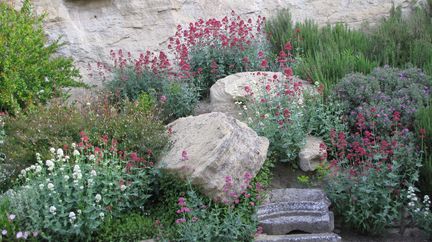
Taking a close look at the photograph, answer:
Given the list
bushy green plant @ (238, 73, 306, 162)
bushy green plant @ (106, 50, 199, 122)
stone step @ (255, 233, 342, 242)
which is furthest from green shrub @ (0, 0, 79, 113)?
stone step @ (255, 233, 342, 242)

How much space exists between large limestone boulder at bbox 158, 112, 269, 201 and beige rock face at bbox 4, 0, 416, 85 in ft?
10.6

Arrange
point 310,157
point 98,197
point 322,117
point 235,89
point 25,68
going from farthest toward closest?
point 25,68, point 235,89, point 322,117, point 310,157, point 98,197

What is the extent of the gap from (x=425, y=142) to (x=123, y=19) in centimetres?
490

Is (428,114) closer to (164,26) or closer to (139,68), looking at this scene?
(139,68)

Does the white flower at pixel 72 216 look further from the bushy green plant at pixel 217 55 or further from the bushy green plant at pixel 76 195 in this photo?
the bushy green plant at pixel 217 55

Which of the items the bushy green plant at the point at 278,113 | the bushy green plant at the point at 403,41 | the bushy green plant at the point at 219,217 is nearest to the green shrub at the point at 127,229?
the bushy green plant at the point at 219,217

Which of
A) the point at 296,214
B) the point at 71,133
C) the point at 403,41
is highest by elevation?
the point at 71,133

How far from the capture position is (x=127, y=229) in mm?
5281

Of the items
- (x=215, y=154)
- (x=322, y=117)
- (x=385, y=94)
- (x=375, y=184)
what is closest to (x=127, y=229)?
(x=215, y=154)

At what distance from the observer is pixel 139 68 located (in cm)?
775

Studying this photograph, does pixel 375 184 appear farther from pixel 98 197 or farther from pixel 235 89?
pixel 98 197

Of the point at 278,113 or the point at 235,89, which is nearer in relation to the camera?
the point at 278,113

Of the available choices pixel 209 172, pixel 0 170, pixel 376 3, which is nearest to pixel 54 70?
pixel 0 170

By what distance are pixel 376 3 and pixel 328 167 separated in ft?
15.8
